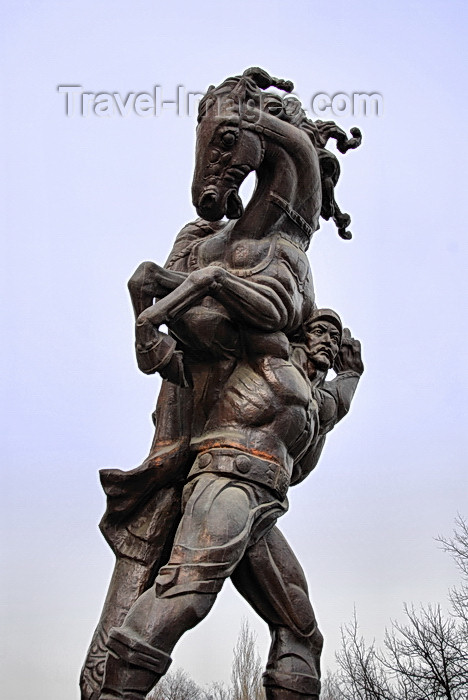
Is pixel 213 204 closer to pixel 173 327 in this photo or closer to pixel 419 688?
pixel 173 327

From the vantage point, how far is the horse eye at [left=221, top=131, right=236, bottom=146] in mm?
4423

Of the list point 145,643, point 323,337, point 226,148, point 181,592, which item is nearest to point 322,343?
point 323,337

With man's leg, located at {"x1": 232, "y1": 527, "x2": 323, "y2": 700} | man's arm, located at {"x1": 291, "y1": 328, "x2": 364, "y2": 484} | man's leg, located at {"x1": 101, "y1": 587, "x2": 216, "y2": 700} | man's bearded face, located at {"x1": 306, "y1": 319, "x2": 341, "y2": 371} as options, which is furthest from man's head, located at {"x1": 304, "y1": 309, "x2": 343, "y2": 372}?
man's leg, located at {"x1": 101, "y1": 587, "x2": 216, "y2": 700}

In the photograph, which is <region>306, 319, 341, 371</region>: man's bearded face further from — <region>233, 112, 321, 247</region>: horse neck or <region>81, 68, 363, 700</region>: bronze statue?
<region>233, 112, 321, 247</region>: horse neck

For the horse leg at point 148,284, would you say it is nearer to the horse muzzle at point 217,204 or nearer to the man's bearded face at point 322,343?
the horse muzzle at point 217,204

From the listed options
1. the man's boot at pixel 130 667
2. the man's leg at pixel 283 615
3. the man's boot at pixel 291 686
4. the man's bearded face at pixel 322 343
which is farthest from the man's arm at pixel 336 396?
the man's boot at pixel 130 667

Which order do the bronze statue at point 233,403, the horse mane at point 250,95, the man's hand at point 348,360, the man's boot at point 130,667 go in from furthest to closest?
the man's hand at point 348,360 < the horse mane at point 250,95 < the bronze statue at point 233,403 < the man's boot at point 130,667

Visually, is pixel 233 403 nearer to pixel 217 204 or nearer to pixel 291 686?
pixel 217 204

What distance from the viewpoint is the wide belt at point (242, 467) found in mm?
4039

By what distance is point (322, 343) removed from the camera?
4.69m

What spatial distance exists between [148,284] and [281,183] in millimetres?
989

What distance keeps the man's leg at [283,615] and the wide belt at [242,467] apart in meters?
0.41

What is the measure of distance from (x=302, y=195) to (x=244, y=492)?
176cm

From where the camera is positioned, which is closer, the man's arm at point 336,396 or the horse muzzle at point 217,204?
the horse muzzle at point 217,204
